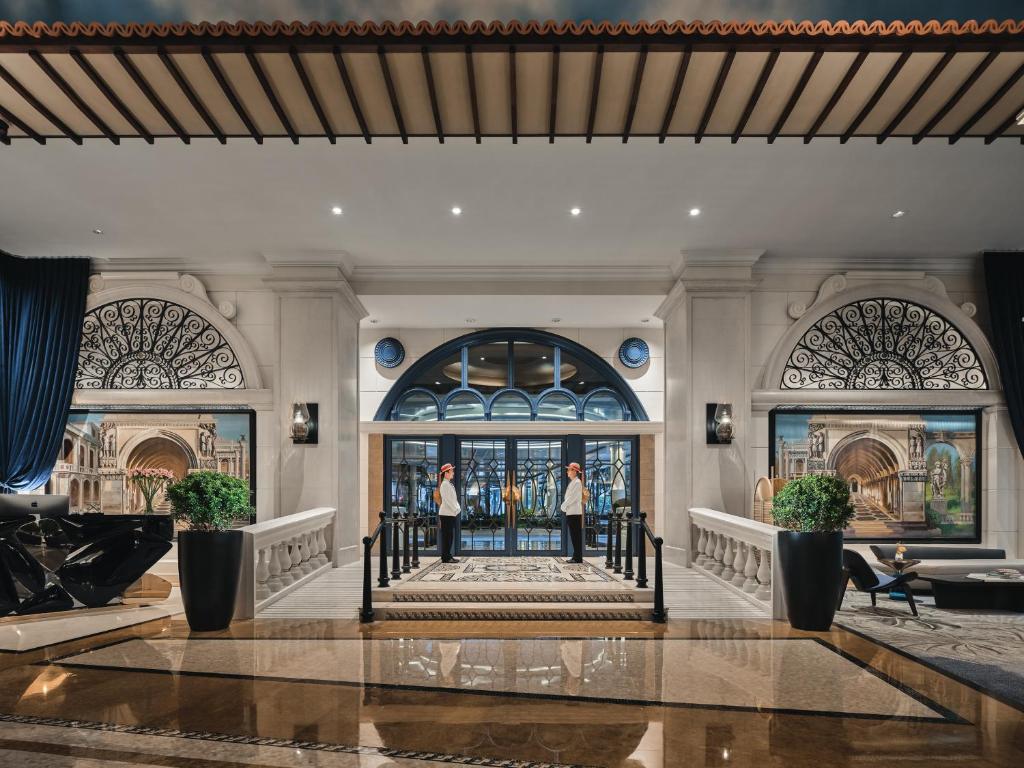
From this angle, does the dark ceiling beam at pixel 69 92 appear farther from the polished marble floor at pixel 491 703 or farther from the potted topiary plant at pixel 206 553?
the polished marble floor at pixel 491 703

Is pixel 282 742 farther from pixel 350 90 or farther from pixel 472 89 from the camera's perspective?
pixel 472 89

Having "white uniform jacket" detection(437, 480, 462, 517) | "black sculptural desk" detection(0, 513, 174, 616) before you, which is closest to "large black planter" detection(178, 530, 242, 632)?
"black sculptural desk" detection(0, 513, 174, 616)

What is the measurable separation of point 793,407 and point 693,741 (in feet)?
22.2

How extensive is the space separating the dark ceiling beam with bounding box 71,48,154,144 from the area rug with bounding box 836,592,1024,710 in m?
6.07

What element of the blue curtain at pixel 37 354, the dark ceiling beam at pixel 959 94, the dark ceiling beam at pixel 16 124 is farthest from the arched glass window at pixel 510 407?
the dark ceiling beam at pixel 16 124

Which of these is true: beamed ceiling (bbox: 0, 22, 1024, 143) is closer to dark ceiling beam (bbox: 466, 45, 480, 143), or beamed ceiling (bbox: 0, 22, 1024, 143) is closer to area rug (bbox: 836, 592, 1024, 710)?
dark ceiling beam (bbox: 466, 45, 480, 143)

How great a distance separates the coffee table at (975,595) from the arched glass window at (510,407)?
628cm

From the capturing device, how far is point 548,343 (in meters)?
12.2

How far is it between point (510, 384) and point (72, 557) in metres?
6.79

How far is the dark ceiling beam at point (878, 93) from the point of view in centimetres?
370

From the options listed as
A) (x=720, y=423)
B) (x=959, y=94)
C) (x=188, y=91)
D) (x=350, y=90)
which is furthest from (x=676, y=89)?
(x=720, y=423)

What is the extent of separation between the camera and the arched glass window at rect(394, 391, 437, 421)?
478 inches

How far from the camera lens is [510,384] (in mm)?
12125

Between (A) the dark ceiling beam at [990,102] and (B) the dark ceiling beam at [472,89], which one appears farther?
(A) the dark ceiling beam at [990,102]
